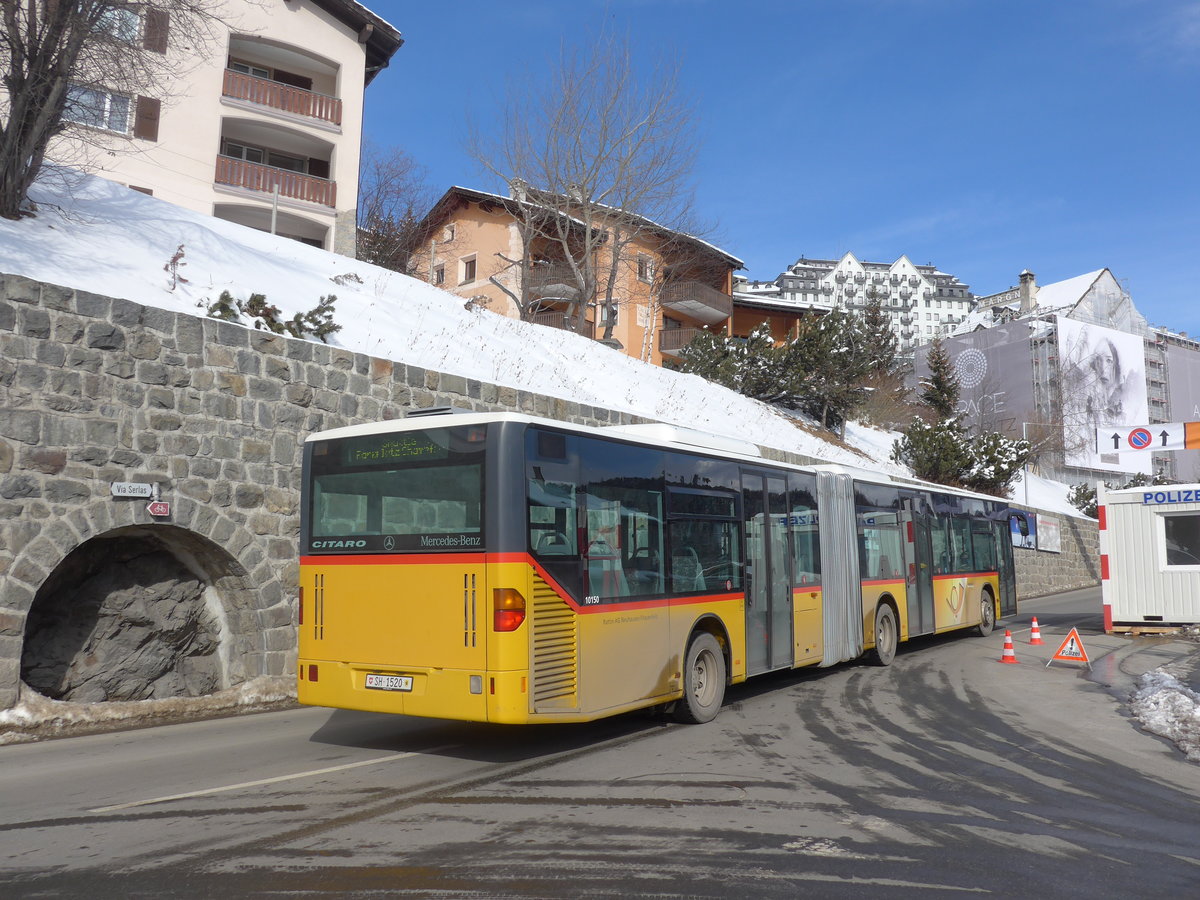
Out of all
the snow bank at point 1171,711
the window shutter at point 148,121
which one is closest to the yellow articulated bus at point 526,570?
the snow bank at point 1171,711

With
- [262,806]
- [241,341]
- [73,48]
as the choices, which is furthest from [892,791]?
[73,48]

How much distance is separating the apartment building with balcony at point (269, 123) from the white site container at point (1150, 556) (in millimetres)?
23708

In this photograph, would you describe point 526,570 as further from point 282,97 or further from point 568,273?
point 568,273

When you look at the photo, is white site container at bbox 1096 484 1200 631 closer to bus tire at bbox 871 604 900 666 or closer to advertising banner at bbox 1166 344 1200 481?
bus tire at bbox 871 604 900 666

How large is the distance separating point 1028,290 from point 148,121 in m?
79.8

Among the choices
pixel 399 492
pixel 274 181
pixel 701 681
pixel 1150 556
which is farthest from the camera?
pixel 274 181

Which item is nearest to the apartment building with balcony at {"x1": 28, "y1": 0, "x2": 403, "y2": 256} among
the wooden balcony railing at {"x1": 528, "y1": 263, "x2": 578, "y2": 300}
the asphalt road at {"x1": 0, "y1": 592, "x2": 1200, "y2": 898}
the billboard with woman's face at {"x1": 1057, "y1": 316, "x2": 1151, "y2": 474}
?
the wooden balcony railing at {"x1": 528, "y1": 263, "x2": 578, "y2": 300}

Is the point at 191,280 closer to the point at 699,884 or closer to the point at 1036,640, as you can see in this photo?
the point at 699,884

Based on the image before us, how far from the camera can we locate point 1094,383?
240 feet

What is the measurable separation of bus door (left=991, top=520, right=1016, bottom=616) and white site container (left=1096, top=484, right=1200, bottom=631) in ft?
6.30

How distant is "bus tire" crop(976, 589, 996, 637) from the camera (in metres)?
18.8

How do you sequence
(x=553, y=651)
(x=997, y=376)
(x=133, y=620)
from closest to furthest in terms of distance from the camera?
(x=553, y=651) → (x=133, y=620) → (x=997, y=376)

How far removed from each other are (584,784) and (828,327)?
1296 inches

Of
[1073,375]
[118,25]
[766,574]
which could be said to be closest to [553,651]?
[766,574]
